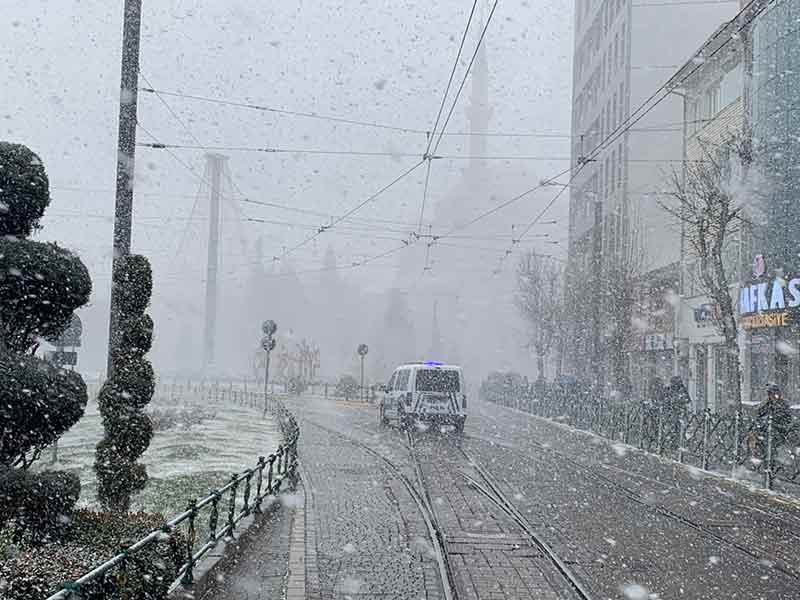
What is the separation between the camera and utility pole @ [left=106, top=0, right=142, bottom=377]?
29.9 ft

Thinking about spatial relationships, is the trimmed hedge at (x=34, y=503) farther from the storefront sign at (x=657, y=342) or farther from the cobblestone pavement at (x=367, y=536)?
the storefront sign at (x=657, y=342)

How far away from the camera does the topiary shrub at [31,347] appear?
6.41 metres

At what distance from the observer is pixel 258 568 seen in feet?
27.2

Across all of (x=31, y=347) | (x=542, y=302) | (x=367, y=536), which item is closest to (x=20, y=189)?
(x=31, y=347)

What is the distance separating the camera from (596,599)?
7406mm

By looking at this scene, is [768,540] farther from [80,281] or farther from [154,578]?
[80,281]

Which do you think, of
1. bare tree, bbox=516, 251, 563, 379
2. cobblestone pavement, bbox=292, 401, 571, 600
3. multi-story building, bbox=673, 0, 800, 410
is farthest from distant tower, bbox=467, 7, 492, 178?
cobblestone pavement, bbox=292, 401, 571, 600

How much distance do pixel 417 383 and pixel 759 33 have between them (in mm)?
14804

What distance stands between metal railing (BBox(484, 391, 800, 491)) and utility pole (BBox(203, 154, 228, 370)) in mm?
24745

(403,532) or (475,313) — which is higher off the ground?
(475,313)

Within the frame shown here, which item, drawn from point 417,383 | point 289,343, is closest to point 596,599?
point 417,383

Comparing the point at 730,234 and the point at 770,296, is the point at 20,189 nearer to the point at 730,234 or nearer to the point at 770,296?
the point at 770,296

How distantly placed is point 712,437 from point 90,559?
582 inches

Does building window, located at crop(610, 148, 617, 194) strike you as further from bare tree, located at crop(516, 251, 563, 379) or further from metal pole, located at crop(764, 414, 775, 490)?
metal pole, located at crop(764, 414, 775, 490)
